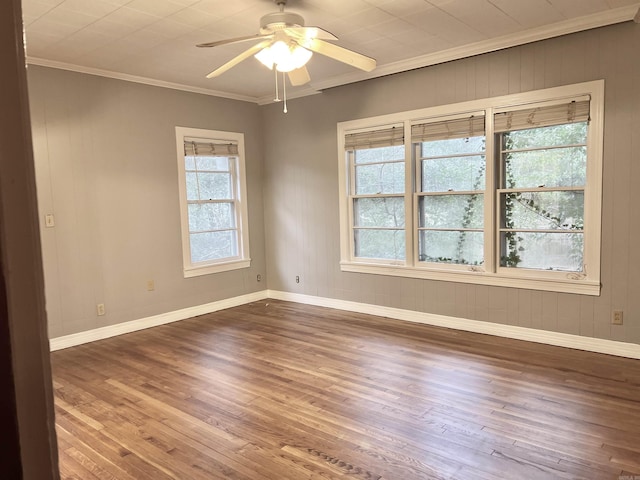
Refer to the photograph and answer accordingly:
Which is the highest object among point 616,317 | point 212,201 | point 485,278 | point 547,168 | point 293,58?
point 293,58

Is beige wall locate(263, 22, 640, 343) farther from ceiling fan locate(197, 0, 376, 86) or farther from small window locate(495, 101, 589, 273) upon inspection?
ceiling fan locate(197, 0, 376, 86)

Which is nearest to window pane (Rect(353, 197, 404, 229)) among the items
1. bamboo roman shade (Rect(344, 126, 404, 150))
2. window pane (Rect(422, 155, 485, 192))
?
window pane (Rect(422, 155, 485, 192))

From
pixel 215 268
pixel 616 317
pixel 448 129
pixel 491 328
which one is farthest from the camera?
pixel 215 268

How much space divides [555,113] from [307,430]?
3271mm

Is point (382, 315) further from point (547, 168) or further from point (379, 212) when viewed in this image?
point (547, 168)

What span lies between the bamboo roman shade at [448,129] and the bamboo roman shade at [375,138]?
7.1 inches

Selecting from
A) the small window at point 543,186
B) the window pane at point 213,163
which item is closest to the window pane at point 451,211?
the small window at point 543,186

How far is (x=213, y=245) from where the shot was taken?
589cm

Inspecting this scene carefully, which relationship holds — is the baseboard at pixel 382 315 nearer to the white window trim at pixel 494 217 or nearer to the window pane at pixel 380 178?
the white window trim at pixel 494 217

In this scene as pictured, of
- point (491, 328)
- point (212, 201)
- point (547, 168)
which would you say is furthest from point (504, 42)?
point (212, 201)

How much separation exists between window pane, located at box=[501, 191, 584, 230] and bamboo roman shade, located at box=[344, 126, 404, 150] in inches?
50.4

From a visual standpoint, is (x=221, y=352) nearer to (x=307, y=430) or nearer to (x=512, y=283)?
(x=307, y=430)

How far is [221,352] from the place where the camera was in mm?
4262

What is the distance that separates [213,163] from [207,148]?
261mm
